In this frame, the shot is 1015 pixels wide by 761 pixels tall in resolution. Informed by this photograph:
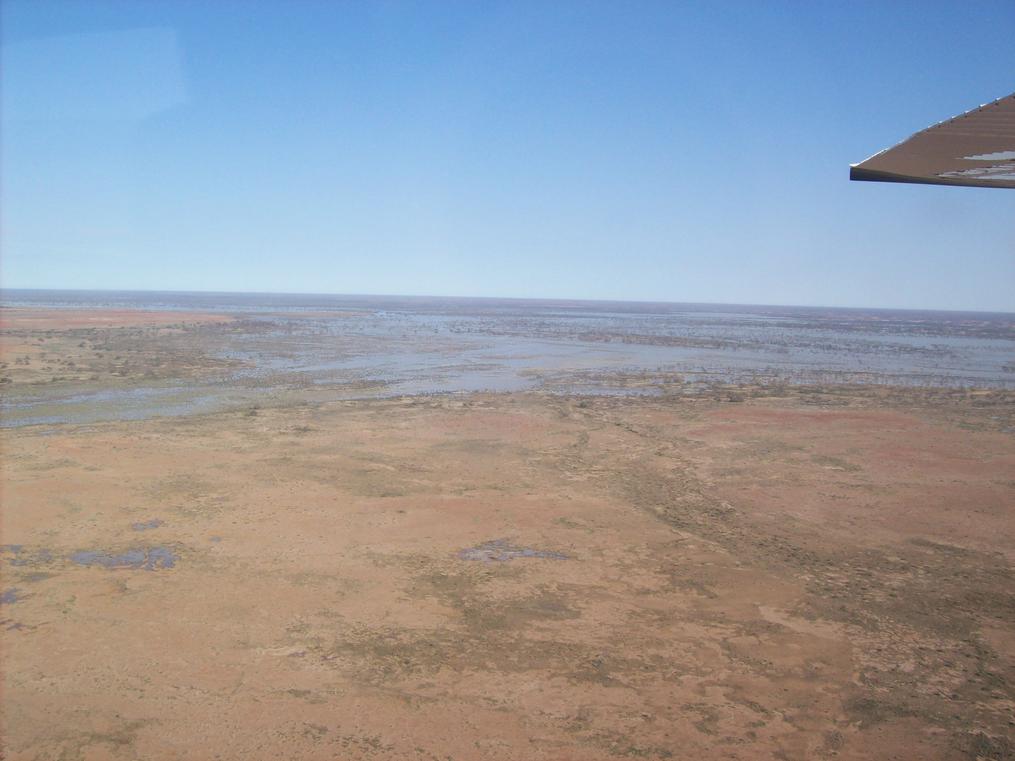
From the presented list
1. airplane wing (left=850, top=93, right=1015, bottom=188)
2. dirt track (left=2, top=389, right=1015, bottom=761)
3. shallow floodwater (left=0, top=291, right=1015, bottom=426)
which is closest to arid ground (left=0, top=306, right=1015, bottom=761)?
dirt track (left=2, top=389, right=1015, bottom=761)

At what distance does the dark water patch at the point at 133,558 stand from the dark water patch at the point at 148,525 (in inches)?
39.7

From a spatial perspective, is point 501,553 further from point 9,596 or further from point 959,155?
point 959,155

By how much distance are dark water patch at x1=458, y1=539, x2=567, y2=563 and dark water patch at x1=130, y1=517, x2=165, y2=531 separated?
16.7 feet

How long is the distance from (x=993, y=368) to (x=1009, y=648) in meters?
39.8

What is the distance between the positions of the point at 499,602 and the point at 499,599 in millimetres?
87

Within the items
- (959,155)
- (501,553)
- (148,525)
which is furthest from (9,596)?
(959,155)

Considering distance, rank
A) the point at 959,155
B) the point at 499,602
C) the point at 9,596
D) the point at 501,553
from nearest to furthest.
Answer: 1. the point at 959,155
2. the point at 9,596
3. the point at 499,602
4. the point at 501,553

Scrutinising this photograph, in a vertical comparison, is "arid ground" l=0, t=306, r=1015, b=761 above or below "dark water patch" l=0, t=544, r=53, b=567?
below

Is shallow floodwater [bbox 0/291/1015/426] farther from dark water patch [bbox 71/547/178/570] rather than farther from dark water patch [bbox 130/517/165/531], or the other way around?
dark water patch [bbox 71/547/178/570]

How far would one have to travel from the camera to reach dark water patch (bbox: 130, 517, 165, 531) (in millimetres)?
10969

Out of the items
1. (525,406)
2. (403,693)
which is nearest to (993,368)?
(525,406)

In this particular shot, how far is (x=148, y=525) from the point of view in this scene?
1112 centimetres

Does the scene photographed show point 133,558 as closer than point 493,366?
Yes

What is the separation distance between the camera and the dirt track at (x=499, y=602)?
19.9ft
